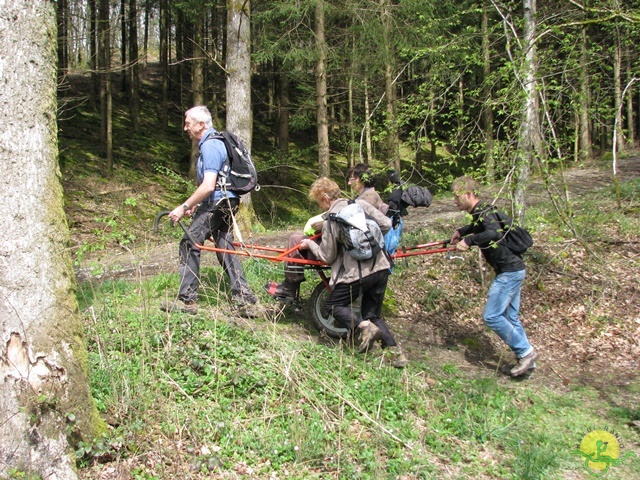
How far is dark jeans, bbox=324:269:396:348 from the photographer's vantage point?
17.8 ft

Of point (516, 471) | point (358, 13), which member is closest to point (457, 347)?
point (516, 471)

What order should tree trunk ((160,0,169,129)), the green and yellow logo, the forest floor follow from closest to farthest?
1. the green and yellow logo
2. the forest floor
3. tree trunk ((160,0,169,129))

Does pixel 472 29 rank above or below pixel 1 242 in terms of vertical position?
above

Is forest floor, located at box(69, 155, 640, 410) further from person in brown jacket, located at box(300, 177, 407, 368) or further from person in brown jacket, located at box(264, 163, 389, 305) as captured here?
person in brown jacket, located at box(300, 177, 407, 368)

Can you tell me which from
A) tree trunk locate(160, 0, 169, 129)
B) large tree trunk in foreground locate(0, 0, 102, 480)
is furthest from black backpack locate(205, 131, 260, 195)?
tree trunk locate(160, 0, 169, 129)

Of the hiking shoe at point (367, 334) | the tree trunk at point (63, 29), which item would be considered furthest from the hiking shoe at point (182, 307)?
the tree trunk at point (63, 29)

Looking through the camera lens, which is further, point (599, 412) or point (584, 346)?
point (584, 346)

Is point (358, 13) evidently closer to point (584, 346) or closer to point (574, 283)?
point (574, 283)

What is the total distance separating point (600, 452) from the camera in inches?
183

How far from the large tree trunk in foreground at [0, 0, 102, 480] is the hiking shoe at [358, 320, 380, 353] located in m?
2.83

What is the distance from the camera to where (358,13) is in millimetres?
14211

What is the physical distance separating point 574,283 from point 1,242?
7.88 m

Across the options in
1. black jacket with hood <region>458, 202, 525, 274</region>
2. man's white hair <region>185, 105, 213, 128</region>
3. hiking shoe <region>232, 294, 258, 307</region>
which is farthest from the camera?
hiking shoe <region>232, 294, 258, 307</region>

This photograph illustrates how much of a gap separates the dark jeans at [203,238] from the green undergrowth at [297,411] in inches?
12.1
